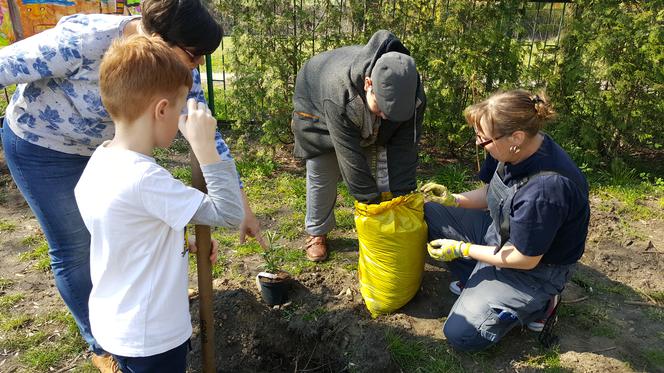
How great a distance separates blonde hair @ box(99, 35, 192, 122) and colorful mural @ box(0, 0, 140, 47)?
4.20m

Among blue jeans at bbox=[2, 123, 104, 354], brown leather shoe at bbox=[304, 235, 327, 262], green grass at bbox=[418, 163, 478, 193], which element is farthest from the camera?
green grass at bbox=[418, 163, 478, 193]

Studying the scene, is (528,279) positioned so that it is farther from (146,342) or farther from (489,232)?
(146,342)

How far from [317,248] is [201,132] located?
6.86 ft

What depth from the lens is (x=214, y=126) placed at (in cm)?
162

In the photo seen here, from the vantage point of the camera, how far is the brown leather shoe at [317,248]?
3533mm

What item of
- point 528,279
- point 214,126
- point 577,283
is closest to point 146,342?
point 214,126

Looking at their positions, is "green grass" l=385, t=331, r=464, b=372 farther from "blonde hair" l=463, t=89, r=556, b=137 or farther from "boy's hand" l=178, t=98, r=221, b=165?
"boy's hand" l=178, t=98, r=221, b=165

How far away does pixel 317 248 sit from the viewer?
140 inches

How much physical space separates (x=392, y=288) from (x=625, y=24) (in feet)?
10.9

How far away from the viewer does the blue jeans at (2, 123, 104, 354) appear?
6.88 ft

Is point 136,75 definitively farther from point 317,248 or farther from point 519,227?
point 317,248

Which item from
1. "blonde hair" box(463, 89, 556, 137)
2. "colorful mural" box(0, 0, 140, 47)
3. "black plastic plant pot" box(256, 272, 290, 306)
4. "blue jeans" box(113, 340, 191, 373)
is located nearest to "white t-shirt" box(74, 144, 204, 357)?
"blue jeans" box(113, 340, 191, 373)

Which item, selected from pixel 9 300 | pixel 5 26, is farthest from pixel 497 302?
pixel 5 26

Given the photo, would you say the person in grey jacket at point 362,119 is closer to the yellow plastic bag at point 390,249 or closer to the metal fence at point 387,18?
the yellow plastic bag at point 390,249
